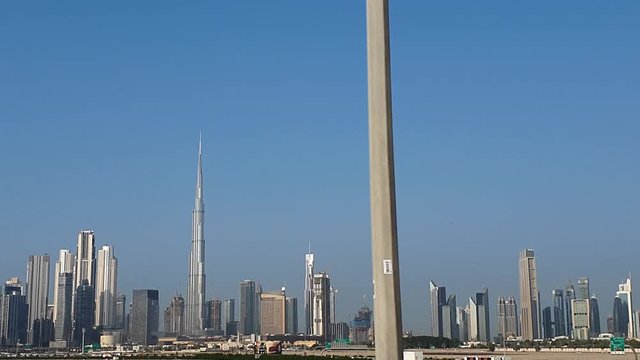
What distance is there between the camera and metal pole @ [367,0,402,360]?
7.07m

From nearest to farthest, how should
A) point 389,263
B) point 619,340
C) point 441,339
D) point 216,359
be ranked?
point 389,263, point 619,340, point 216,359, point 441,339

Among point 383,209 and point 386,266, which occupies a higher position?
point 383,209

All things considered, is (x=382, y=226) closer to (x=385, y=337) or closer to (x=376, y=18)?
(x=385, y=337)

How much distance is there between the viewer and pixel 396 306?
23.3ft

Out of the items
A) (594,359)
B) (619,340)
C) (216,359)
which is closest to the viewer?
(619,340)

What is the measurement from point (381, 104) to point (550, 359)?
3010 inches

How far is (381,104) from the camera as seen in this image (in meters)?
7.29

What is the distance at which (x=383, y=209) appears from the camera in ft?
23.4

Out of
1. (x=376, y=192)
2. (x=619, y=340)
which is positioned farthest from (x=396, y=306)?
(x=619, y=340)

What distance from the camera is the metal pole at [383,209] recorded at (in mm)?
7070

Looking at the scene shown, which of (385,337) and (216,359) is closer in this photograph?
(385,337)

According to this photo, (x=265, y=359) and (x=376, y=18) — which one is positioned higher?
(x=376, y=18)

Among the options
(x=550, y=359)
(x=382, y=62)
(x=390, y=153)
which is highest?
(x=382, y=62)

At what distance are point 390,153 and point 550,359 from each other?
76.4 metres
